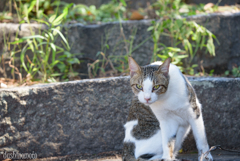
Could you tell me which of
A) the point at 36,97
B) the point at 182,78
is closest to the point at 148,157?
the point at 182,78

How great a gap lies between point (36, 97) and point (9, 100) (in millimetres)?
293

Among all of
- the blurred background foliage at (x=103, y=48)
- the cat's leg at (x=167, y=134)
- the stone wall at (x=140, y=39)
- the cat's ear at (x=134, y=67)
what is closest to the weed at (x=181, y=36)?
the blurred background foliage at (x=103, y=48)

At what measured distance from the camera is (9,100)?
106 inches

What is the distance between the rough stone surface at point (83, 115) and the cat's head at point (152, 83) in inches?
26.8

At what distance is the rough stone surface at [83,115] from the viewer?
271 centimetres

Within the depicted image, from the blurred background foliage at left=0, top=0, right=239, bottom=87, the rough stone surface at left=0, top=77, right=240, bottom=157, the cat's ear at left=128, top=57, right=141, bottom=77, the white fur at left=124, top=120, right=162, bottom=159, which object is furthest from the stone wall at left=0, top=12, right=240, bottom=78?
the white fur at left=124, top=120, right=162, bottom=159

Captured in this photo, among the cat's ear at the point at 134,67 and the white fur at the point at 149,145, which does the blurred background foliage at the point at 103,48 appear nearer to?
the cat's ear at the point at 134,67

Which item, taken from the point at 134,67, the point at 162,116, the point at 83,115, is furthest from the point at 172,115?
the point at 83,115

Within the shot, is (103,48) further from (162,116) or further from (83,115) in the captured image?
(162,116)

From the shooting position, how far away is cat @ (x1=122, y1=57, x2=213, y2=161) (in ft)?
6.72

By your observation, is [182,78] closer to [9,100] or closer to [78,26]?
[9,100]

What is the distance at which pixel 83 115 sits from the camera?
279 cm

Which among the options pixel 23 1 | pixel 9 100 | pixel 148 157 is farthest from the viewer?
pixel 23 1

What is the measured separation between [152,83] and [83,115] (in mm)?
1108
